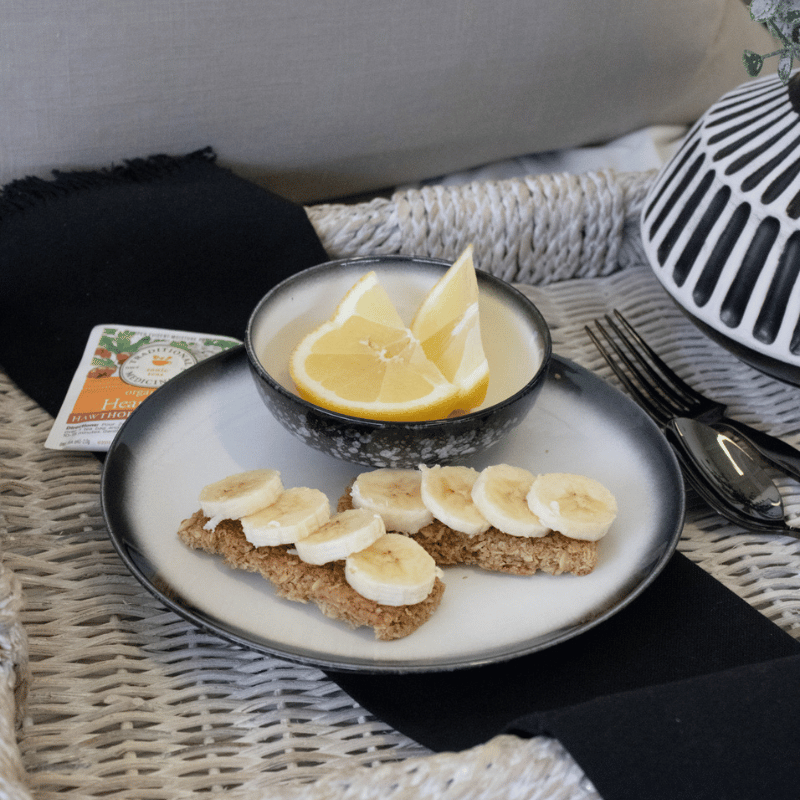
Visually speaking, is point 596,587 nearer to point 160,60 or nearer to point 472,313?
point 472,313

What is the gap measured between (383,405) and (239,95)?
21.8 inches

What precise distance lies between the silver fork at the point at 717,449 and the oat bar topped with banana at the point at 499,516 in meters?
0.14

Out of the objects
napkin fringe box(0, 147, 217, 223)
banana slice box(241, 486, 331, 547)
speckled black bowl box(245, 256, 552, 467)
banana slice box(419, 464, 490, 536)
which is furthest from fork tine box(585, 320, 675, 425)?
napkin fringe box(0, 147, 217, 223)

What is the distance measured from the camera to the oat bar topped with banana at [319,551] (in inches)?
21.0

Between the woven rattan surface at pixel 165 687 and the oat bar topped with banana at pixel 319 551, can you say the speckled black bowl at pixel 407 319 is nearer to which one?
the oat bar topped with banana at pixel 319 551

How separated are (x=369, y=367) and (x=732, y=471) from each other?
326 millimetres

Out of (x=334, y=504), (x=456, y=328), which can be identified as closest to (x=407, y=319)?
(x=456, y=328)

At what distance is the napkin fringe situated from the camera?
895 mm

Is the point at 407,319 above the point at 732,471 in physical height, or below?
above

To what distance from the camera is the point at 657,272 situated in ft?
2.69

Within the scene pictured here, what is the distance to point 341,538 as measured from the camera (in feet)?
1.80

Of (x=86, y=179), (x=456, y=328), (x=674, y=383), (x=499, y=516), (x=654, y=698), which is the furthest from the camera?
(x=86, y=179)

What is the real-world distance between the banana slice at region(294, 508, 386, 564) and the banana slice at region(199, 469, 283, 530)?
0.14 ft

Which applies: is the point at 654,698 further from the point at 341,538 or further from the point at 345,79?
the point at 345,79
